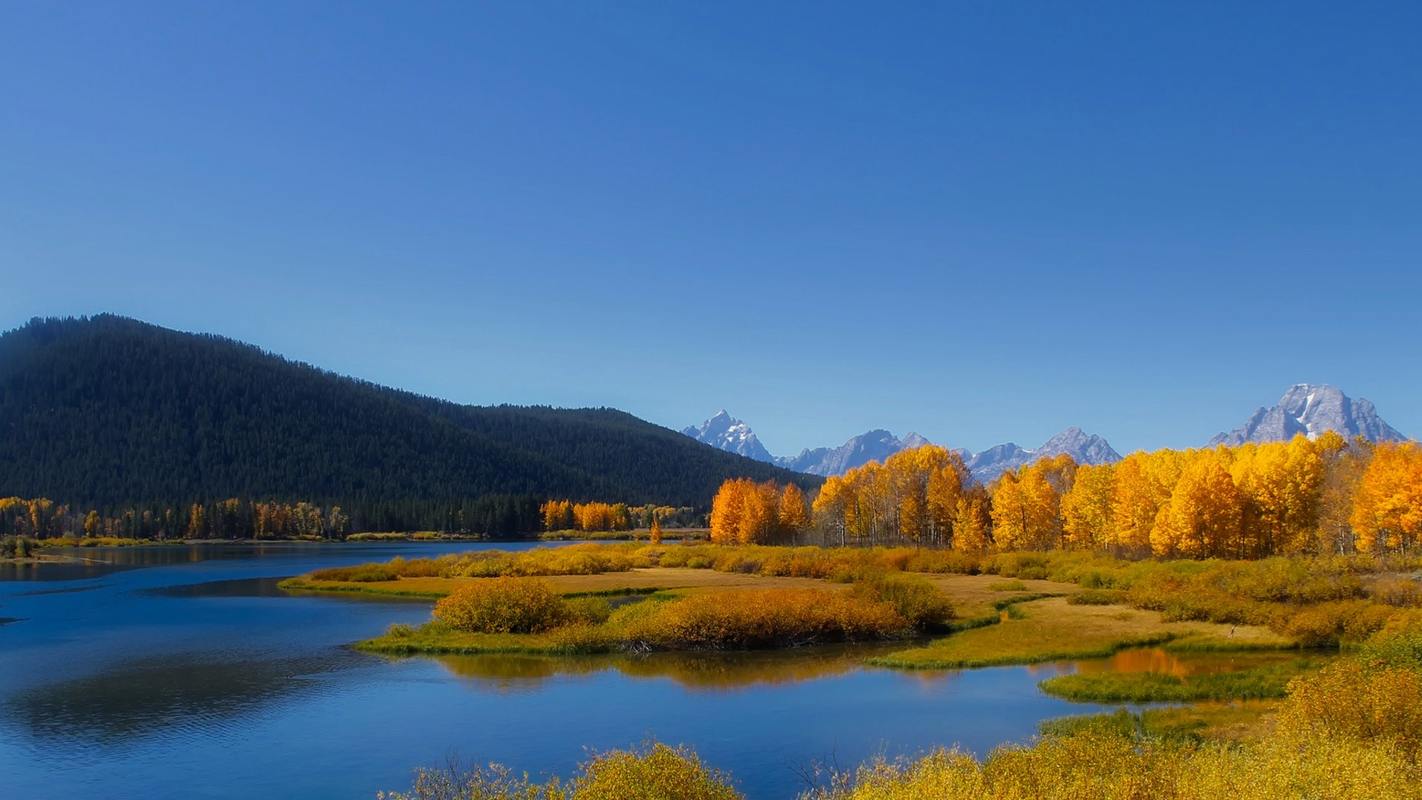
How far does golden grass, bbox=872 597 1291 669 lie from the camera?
147 ft

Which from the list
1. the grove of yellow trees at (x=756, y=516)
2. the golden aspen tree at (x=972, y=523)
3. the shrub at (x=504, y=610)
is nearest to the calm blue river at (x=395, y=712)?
the shrub at (x=504, y=610)

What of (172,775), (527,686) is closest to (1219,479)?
(527,686)

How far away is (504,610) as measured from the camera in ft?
170

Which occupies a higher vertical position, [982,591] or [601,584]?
[601,584]

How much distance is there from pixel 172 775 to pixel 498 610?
2556cm

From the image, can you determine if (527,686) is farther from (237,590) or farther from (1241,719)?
(237,590)

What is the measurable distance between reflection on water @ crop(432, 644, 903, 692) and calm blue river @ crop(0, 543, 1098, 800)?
182 millimetres

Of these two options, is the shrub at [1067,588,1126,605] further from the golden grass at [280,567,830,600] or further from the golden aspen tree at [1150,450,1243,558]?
the golden aspen tree at [1150,450,1243,558]

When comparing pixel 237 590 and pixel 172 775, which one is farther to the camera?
pixel 237 590

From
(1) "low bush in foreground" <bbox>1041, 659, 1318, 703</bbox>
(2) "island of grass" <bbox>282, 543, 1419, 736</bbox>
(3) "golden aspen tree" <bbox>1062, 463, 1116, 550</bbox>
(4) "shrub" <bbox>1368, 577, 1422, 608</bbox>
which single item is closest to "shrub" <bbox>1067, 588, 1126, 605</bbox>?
(2) "island of grass" <bbox>282, 543, 1419, 736</bbox>

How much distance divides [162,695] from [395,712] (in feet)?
35.8

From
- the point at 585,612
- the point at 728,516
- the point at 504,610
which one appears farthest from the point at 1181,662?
the point at 728,516

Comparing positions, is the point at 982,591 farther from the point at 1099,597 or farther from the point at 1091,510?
the point at 1091,510

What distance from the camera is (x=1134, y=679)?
38.0m
